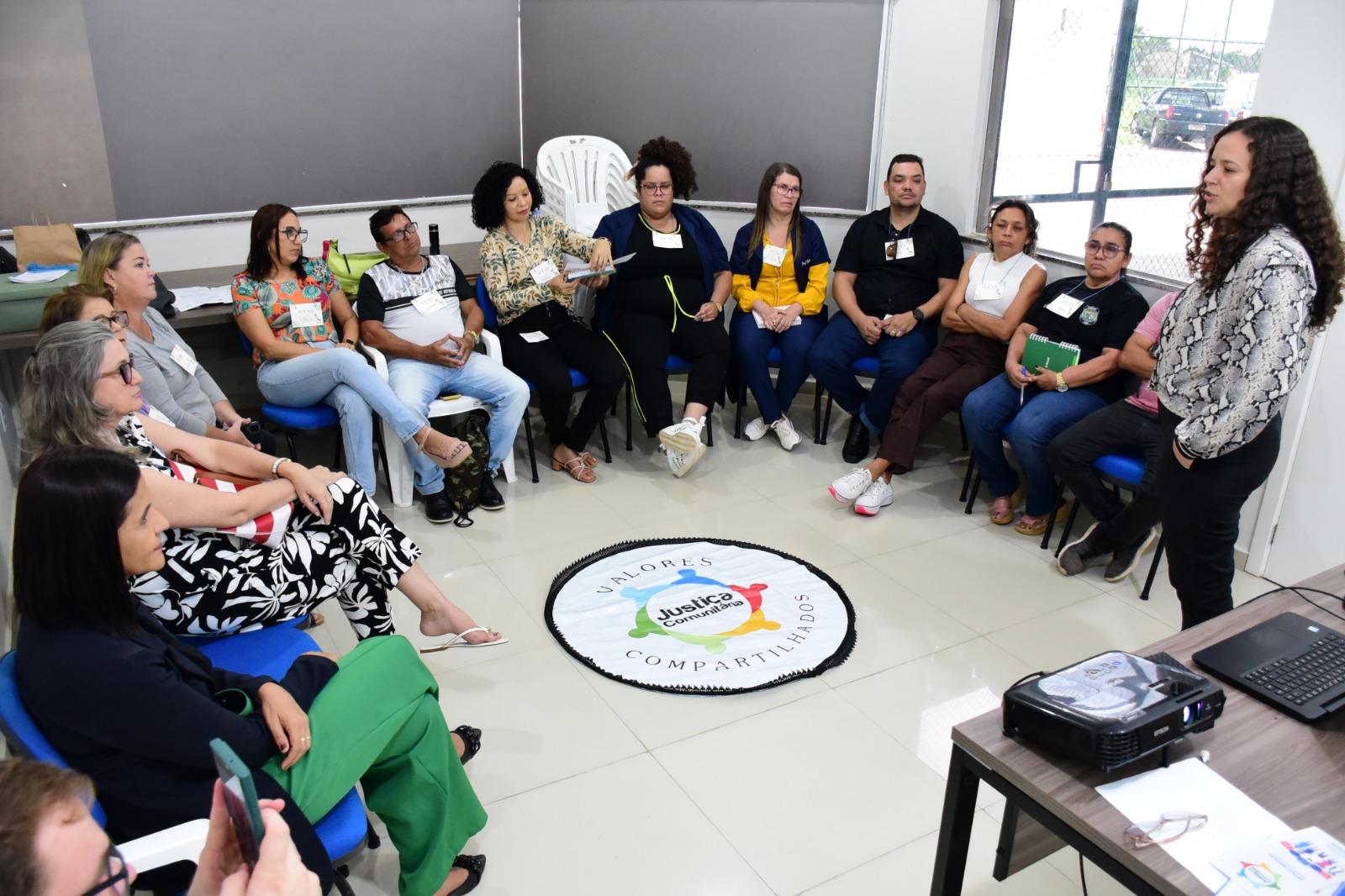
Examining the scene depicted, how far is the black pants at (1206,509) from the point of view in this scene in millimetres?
2355

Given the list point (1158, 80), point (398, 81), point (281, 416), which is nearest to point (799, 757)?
point (281, 416)

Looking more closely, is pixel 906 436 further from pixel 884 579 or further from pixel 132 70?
pixel 132 70

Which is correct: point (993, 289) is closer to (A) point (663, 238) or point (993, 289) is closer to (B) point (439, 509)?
(A) point (663, 238)

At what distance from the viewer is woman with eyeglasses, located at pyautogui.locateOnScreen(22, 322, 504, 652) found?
223cm

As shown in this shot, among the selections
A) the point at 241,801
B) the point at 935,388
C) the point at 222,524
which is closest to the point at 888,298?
the point at 935,388

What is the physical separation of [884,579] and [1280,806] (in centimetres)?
210

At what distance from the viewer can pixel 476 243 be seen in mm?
5441

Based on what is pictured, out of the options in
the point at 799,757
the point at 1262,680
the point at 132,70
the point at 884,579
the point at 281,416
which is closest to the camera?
the point at 1262,680

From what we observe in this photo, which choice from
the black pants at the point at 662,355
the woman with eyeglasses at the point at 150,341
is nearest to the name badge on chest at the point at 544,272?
the black pants at the point at 662,355

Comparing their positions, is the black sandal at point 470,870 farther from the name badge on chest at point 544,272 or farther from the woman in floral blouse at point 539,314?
the name badge on chest at point 544,272

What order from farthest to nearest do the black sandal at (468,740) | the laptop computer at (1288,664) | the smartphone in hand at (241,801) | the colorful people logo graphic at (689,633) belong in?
the colorful people logo graphic at (689,633) → the black sandal at (468,740) → the laptop computer at (1288,664) → the smartphone in hand at (241,801)

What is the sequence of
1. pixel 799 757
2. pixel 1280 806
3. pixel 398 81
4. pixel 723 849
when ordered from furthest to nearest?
pixel 398 81, pixel 799 757, pixel 723 849, pixel 1280 806

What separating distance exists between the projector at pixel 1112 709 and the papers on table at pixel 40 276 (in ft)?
12.3

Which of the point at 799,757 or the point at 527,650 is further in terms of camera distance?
the point at 527,650
